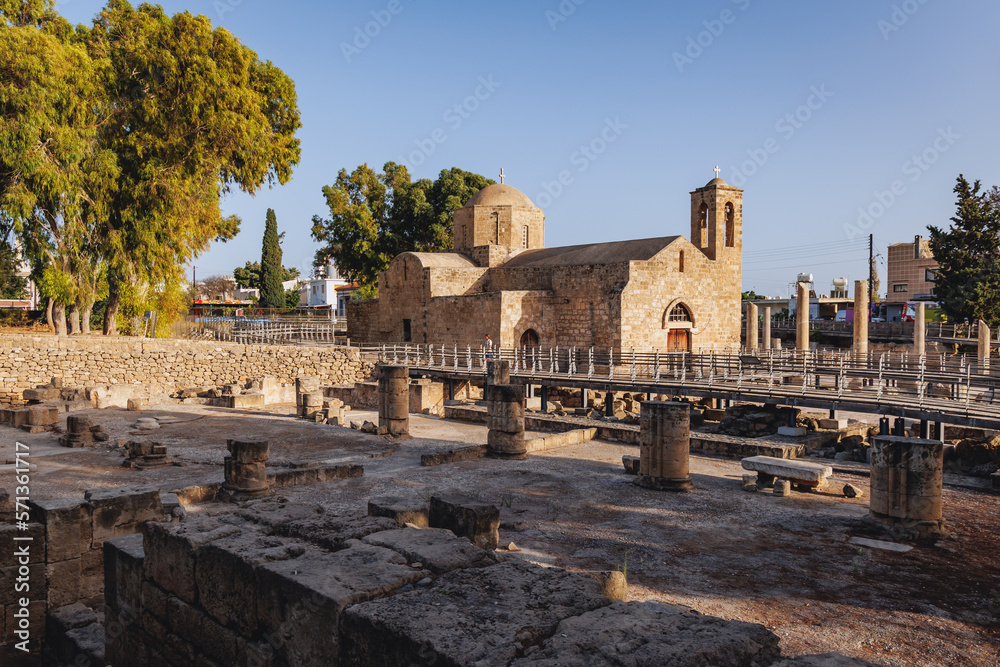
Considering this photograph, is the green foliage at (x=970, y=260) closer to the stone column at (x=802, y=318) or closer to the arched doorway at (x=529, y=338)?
the stone column at (x=802, y=318)

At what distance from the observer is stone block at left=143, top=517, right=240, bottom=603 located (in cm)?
431

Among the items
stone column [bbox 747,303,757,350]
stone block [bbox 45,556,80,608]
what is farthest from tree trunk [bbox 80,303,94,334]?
stone column [bbox 747,303,757,350]

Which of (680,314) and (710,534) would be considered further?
(680,314)

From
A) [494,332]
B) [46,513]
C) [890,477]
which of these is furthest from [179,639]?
[494,332]

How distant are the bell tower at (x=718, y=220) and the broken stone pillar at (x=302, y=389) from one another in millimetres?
16197

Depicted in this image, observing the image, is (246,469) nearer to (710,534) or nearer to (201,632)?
(201,632)

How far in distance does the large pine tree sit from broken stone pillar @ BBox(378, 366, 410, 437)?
3833 cm

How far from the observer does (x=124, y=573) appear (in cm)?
496

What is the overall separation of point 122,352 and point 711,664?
22841 millimetres

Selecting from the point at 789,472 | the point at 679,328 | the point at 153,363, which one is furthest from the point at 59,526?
the point at 679,328

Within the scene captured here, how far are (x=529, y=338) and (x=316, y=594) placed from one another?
Answer: 80.6ft

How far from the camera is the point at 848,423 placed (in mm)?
17469

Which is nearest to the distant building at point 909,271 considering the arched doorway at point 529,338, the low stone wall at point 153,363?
the arched doorway at point 529,338

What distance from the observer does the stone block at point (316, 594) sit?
11.2 feet
